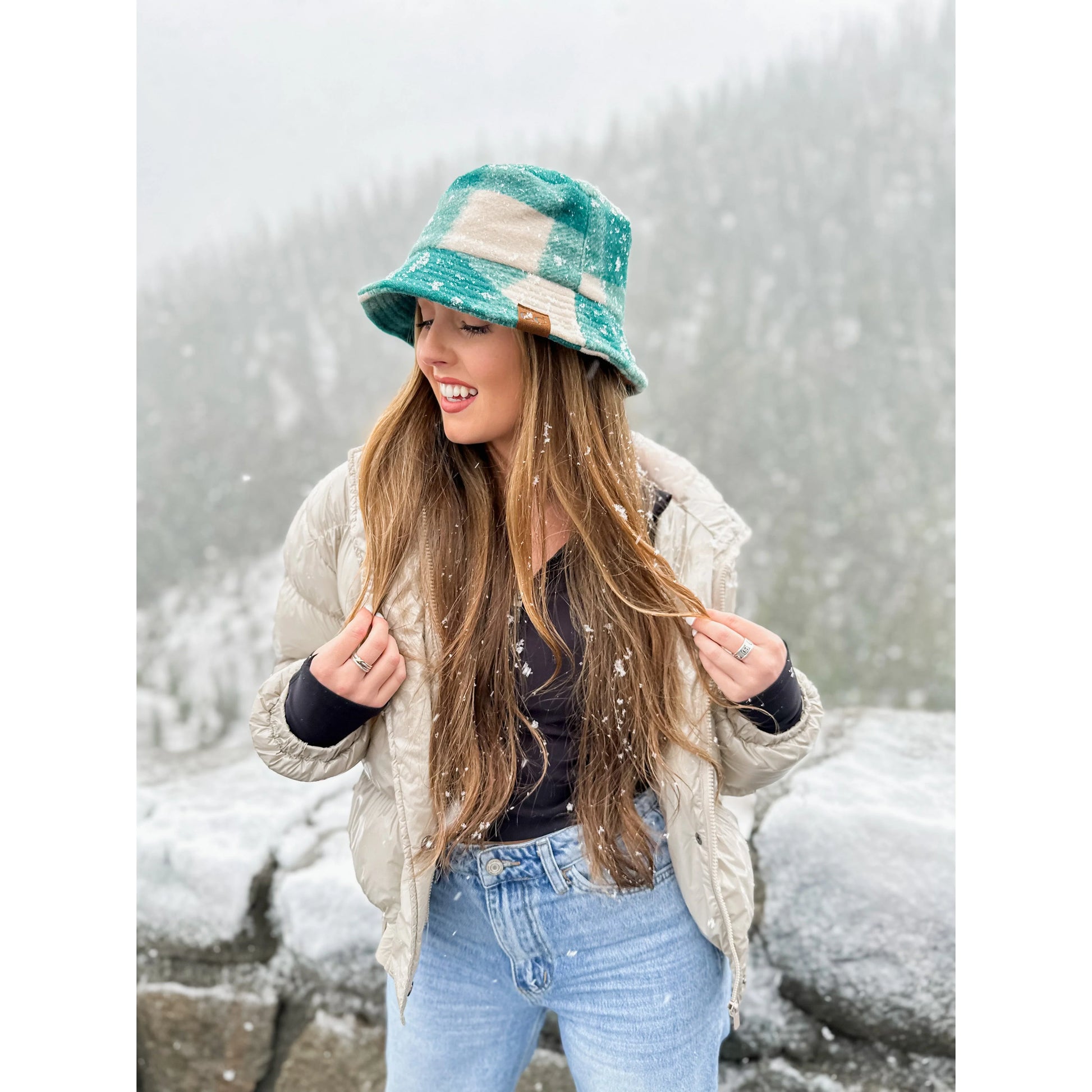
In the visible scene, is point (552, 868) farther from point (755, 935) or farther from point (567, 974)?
point (755, 935)

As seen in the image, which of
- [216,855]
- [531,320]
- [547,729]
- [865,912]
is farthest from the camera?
[216,855]

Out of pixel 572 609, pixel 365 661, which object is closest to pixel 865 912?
pixel 572 609

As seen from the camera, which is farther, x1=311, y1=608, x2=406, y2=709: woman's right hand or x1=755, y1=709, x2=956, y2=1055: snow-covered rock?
x1=755, y1=709, x2=956, y2=1055: snow-covered rock

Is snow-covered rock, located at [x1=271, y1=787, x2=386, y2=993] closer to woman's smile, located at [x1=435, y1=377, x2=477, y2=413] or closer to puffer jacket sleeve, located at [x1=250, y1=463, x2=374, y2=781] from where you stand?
puffer jacket sleeve, located at [x1=250, y1=463, x2=374, y2=781]

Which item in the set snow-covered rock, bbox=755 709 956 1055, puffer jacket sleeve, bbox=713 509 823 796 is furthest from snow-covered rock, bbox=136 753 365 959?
puffer jacket sleeve, bbox=713 509 823 796

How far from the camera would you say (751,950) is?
1.52 m

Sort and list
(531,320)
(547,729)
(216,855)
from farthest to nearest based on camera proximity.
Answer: (216,855) < (547,729) < (531,320)

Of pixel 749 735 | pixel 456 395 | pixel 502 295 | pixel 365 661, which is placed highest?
pixel 502 295

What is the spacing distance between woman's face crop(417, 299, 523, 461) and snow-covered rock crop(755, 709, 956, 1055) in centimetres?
106

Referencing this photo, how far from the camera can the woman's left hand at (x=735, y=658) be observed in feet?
2.89

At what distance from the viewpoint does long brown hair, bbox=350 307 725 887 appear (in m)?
0.93

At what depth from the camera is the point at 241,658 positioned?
2.65 metres

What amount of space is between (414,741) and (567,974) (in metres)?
0.34

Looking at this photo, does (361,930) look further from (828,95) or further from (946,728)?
(828,95)
